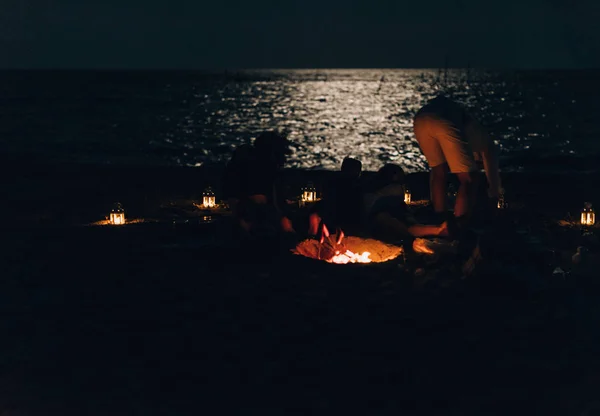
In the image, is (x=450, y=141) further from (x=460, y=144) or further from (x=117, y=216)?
(x=117, y=216)

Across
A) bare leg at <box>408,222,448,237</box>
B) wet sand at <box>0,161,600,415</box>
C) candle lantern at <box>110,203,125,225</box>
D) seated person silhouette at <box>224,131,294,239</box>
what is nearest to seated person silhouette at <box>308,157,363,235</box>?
seated person silhouette at <box>224,131,294,239</box>

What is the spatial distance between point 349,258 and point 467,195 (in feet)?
6.77

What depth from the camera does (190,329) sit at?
619cm

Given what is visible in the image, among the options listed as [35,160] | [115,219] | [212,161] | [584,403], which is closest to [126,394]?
[584,403]

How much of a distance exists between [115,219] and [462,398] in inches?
288

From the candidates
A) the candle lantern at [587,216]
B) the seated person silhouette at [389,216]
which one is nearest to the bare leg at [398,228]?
the seated person silhouette at [389,216]

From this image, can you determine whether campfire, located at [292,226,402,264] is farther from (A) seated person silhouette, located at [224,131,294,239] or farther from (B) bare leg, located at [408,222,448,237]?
(A) seated person silhouette, located at [224,131,294,239]

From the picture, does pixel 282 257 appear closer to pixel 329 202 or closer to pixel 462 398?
pixel 329 202

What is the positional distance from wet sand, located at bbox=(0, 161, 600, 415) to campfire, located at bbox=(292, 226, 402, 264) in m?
0.33

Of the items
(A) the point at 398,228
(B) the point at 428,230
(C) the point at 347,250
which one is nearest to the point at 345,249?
(C) the point at 347,250

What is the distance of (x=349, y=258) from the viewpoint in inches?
340

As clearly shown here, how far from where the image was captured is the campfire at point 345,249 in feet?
28.3

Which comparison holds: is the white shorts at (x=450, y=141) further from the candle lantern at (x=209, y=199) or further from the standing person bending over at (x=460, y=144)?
the candle lantern at (x=209, y=199)

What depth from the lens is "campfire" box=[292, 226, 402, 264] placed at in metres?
8.62
